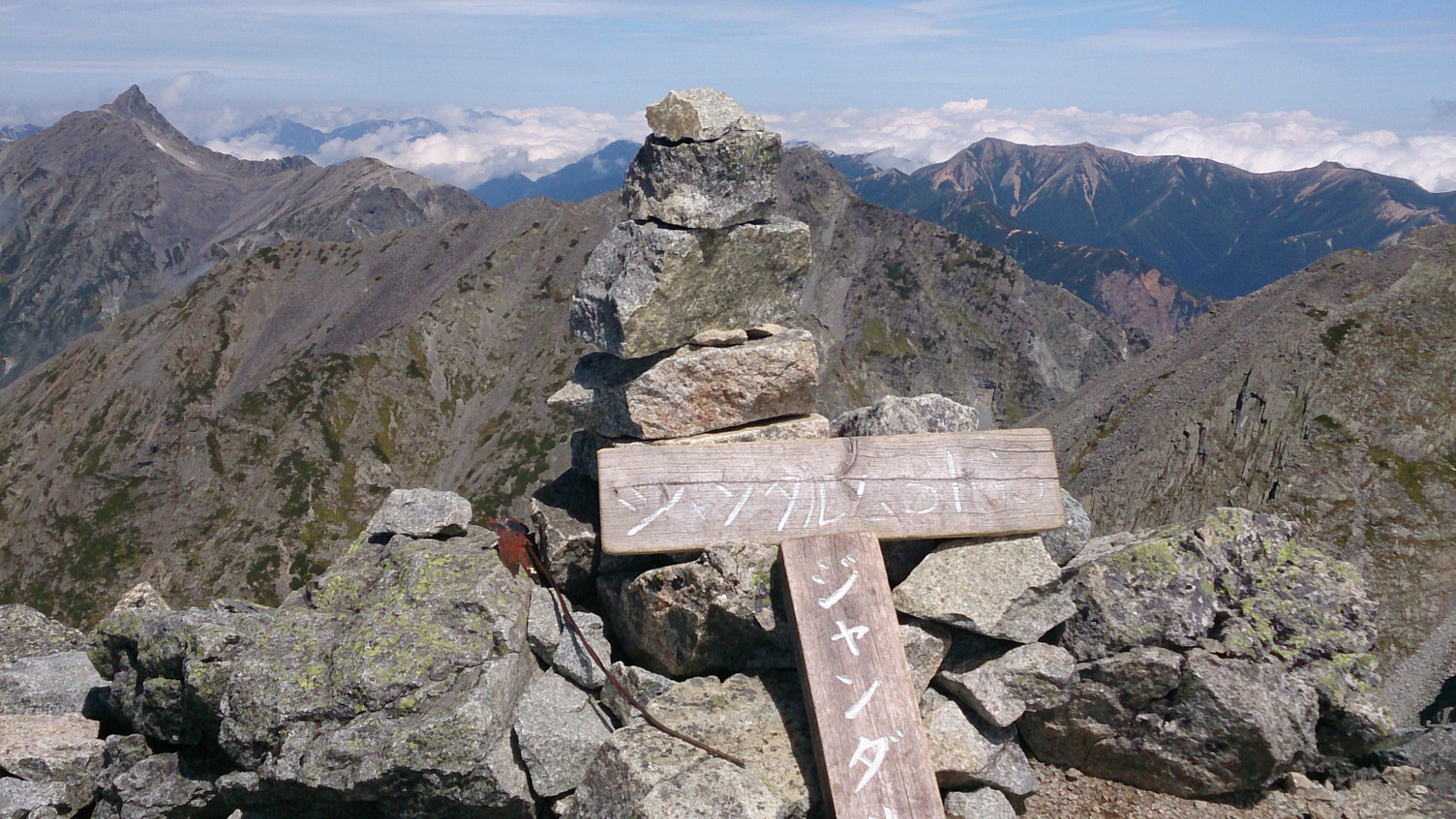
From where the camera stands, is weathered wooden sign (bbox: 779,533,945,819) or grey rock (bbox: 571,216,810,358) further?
grey rock (bbox: 571,216,810,358)

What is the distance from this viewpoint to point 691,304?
9250 mm

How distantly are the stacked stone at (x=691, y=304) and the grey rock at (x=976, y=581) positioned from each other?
2.22 meters

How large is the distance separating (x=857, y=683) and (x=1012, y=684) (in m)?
1.72

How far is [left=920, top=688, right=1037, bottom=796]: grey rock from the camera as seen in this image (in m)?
6.80

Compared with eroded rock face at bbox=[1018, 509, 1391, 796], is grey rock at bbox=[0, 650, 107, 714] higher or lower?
lower

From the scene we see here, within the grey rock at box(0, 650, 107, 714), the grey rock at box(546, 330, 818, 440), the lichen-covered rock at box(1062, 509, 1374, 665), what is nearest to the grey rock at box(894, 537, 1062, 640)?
the lichen-covered rock at box(1062, 509, 1374, 665)

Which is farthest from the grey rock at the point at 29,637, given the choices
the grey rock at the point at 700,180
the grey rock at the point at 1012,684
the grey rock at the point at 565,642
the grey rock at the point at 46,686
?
the grey rock at the point at 1012,684

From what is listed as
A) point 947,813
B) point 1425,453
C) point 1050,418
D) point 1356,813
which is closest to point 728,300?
point 947,813

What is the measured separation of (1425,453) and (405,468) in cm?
11093

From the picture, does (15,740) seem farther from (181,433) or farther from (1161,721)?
(181,433)

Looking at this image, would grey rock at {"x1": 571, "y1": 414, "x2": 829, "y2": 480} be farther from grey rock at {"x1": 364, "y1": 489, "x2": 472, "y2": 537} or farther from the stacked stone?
grey rock at {"x1": 364, "y1": 489, "x2": 472, "y2": 537}

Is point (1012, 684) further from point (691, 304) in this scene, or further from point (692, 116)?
point (692, 116)

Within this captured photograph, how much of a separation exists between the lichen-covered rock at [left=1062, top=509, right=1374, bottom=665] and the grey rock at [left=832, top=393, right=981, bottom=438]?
1904mm

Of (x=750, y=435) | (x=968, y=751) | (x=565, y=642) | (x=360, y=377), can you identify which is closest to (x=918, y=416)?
(x=750, y=435)
